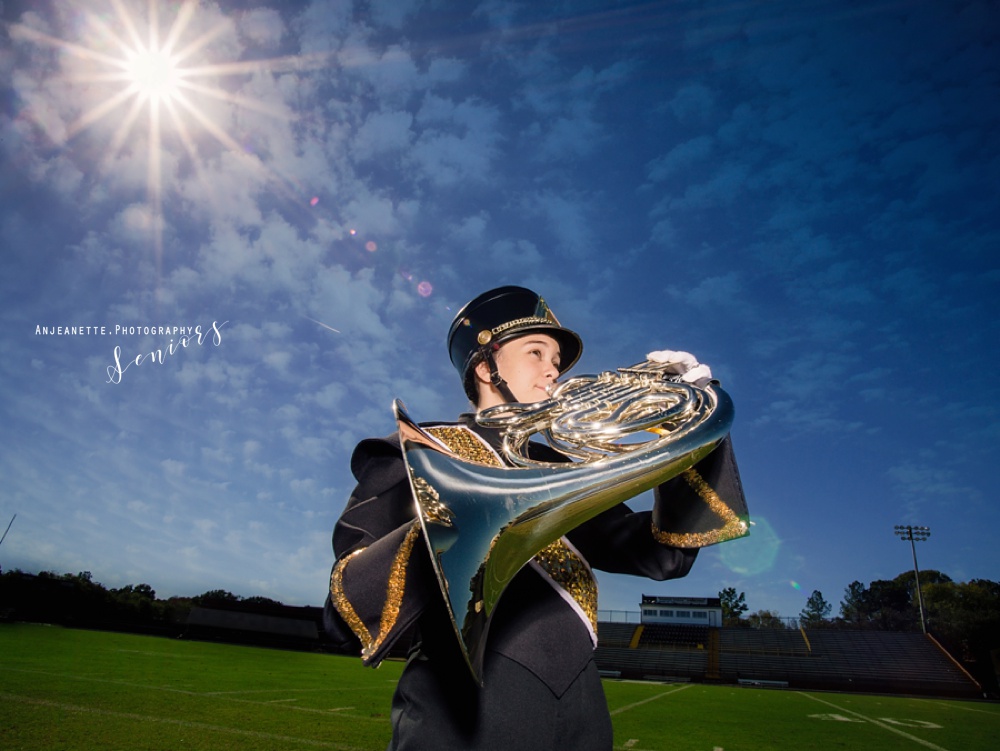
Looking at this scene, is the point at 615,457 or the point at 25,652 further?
the point at 25,652

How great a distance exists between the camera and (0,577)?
32219mm

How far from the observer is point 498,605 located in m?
1.58

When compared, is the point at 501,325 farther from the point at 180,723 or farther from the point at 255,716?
the point at 255,716

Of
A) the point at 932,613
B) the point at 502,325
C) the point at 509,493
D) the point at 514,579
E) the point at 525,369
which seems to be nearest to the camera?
the point at 509,493

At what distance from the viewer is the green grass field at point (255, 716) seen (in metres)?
5.87

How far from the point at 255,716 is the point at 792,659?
43.6 meters

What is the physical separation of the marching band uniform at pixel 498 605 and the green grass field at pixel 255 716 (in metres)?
5.67

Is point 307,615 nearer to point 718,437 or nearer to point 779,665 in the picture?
point 779,665

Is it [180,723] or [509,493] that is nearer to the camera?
[509,493]

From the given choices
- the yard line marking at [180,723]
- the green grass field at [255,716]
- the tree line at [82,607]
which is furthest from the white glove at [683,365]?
the tree line at [82,607]

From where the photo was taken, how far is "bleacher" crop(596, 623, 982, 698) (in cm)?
3388

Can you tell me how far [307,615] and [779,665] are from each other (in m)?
33.8

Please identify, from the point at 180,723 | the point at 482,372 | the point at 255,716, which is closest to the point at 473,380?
the point at 482,372

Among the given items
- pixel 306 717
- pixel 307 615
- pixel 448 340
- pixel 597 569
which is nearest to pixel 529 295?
pixel 448 340
